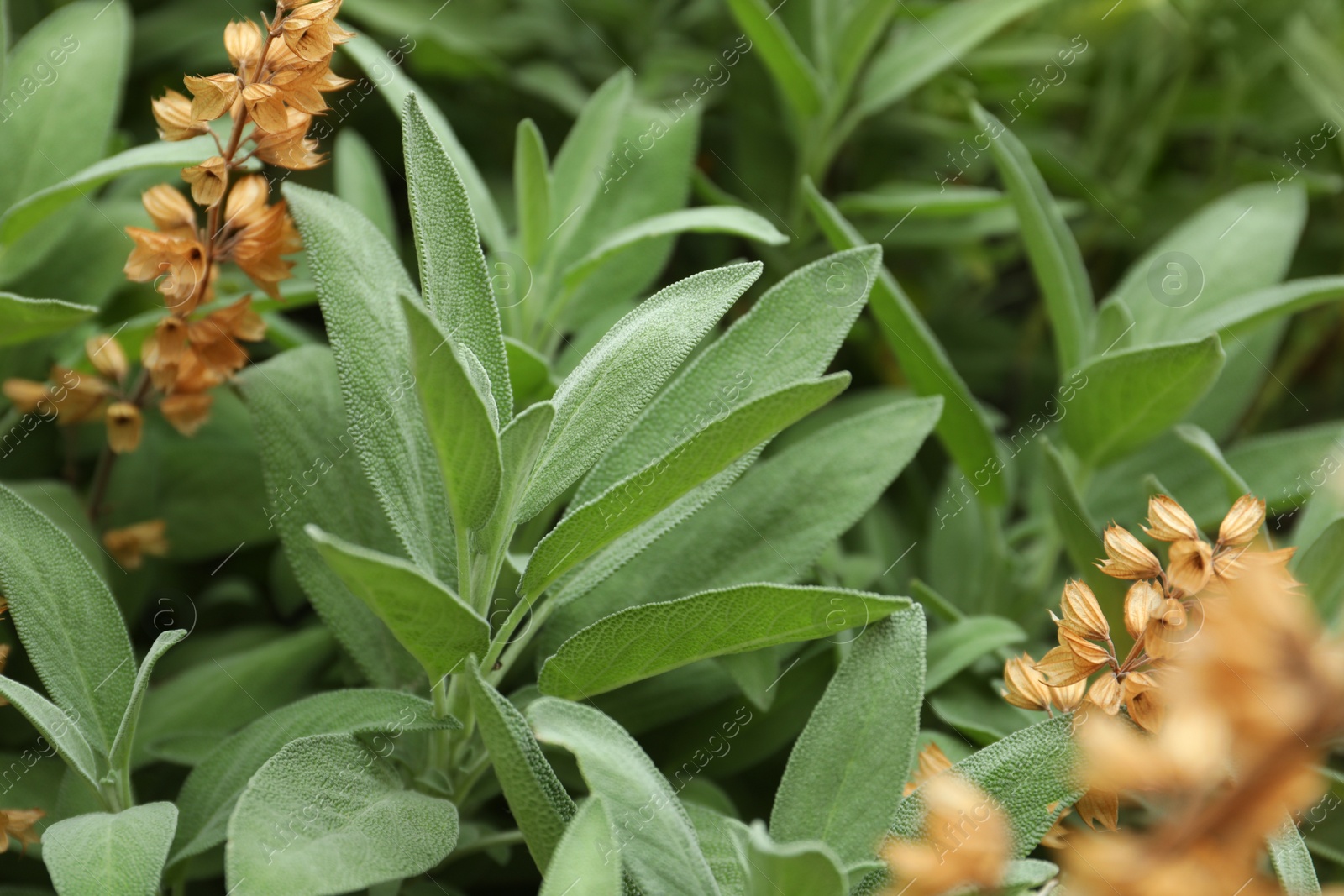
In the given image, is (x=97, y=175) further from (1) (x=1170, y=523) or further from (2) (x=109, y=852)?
(1) (x=1170, y=523)

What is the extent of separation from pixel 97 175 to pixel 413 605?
44cm

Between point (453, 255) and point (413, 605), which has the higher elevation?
point (453, 255)

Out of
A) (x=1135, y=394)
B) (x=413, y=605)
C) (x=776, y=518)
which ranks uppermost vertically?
(x=413, y=605)

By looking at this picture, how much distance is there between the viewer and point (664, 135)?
41.6 inches

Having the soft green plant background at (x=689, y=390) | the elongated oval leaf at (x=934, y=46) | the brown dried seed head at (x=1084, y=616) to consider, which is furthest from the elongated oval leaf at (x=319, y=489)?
the elongated oval leaf at (x=934, y=46)

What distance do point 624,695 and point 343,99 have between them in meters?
0.78

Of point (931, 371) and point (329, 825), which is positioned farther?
point (931, 371)

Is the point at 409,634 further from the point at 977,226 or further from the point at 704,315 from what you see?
the point at 977,226

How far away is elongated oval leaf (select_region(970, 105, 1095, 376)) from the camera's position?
0.95 metres

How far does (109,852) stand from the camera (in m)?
0.59

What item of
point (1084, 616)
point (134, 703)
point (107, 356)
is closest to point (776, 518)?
point (1084, 616)

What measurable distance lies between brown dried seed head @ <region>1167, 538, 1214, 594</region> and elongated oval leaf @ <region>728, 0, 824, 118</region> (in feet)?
2.05

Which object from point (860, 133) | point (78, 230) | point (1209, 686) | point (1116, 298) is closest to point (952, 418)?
point (1116, 298)

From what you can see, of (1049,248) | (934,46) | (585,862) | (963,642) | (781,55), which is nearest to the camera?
(585,862)
